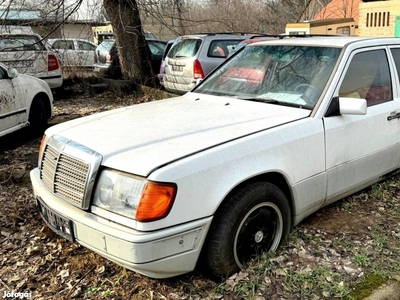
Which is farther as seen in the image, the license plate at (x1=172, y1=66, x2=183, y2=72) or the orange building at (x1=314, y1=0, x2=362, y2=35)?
the orange building at (x1=314, y1=0, x2=362, y2=35)

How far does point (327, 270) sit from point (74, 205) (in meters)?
1.82

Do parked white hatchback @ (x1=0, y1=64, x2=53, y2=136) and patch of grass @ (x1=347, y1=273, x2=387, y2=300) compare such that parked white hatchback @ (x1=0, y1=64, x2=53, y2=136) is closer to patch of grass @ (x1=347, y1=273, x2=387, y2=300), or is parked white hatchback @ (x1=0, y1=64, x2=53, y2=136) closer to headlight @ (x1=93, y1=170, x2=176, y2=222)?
headlight @ (x1=93, y1=170, x2=176, y2=222)

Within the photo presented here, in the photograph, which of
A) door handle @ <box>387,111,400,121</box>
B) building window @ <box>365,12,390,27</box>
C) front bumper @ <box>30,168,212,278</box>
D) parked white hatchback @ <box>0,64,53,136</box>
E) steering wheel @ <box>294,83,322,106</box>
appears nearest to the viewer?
front bumper @ <box>30,168,212,278</box>

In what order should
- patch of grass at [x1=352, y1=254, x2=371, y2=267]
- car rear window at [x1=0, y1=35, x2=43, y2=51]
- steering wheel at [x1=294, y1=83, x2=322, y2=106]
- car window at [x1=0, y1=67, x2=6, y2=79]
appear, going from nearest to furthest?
patch of grass at [x1=352, y1=254, x2=371, y2=267] < steering wheel at [x1=294, y1=83, x2=322, y2=106] < car window at [x1=0, y1=67, x2=6, y2=79] < car rear window at [x1=0, y1=35, x2=43, y2=51]

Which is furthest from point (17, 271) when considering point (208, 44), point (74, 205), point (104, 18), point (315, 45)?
point (104, 18)

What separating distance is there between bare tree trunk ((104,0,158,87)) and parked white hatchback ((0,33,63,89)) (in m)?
1.75

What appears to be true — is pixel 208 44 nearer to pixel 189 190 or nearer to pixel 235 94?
pixel 235 94

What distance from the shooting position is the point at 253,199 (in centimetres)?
292

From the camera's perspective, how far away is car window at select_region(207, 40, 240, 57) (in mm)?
9945

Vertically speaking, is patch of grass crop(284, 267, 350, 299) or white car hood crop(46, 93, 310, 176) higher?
white car hood crop(46, 93, 310, 176)

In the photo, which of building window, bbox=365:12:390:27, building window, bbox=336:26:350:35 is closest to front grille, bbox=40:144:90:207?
building window, bbox=365:12:390:27

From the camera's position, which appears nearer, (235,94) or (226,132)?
(226,132)

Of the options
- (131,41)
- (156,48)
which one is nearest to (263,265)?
(131,41)

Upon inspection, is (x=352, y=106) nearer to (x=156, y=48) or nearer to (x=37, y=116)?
(x=37, y=116)
